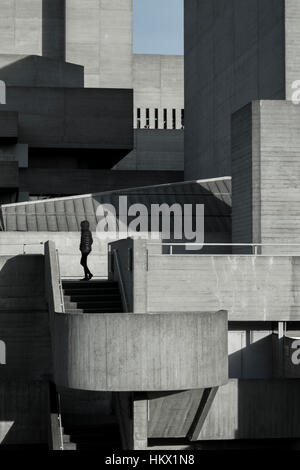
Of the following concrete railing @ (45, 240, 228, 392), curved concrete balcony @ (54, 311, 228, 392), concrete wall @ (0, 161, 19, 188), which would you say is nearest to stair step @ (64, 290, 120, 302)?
concrete railing @ (45, 240, 228, 392)

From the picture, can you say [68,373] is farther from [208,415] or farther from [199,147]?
[199,147]

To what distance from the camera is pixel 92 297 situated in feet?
75.9

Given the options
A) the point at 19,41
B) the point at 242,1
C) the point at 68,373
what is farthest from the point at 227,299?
the point at 19,41

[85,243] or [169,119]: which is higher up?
[169,119]

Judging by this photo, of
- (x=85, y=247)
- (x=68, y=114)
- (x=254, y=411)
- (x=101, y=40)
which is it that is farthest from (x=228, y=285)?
(x=101, y=40)

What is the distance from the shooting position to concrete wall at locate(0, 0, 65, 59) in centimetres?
5856

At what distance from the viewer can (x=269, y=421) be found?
22.9 metres

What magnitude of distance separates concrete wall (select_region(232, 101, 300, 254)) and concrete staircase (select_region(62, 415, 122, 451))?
677 cm

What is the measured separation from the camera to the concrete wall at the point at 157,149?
71.9 metres

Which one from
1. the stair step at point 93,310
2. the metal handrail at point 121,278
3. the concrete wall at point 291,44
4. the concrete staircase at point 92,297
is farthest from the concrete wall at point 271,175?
the concrete wall at point 291,44

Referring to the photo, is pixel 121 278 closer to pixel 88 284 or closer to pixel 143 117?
pixel 88 284

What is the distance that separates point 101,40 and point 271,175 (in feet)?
122

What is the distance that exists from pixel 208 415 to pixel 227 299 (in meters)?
3.08

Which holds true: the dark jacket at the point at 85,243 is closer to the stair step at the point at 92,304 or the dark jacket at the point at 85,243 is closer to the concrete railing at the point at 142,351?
the stair step at the point at 92,304
